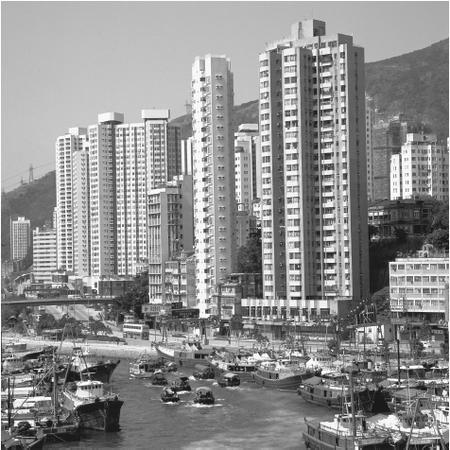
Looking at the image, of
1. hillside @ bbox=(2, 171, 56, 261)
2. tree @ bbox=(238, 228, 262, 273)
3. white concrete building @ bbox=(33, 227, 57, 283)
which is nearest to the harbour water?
tree @ bbox=(238, 228, 262, 273)

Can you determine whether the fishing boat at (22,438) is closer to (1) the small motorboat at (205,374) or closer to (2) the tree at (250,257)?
(1) the small motorboat at (205,374)

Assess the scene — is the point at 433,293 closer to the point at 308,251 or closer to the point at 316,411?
the point at 308,251

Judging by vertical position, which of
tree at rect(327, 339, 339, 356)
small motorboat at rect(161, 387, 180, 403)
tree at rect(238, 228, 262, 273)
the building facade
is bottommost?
small motorboat at rect(161, 387, 180, 403)

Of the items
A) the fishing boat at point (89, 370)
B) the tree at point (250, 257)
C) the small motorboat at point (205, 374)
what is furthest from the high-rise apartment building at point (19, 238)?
the small motorboat at point (205, 374)

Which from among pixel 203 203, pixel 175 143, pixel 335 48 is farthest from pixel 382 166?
pixel 335 48

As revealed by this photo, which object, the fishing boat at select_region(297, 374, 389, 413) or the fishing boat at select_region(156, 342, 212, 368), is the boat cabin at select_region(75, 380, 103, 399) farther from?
the fishing boat at select_region(156, 342, 212, 368)

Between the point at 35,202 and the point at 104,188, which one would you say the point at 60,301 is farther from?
the point at 35,202
